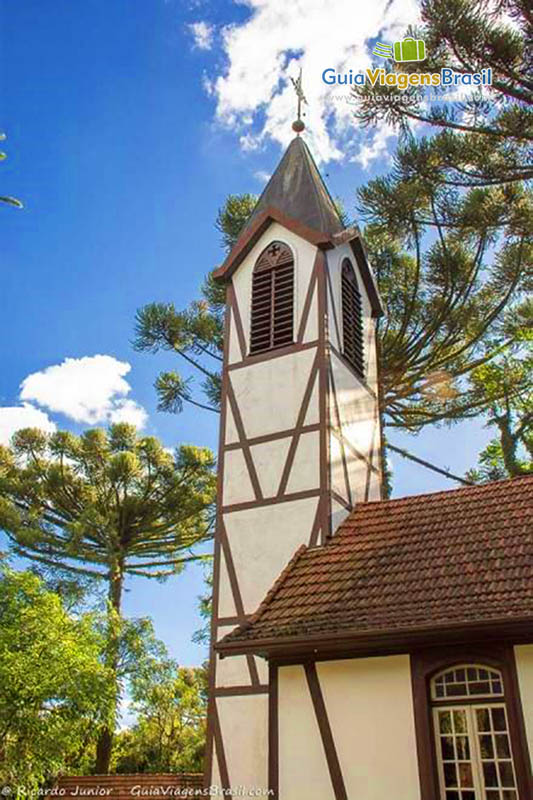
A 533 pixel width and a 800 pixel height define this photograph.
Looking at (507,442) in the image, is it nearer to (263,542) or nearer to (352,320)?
(352,320)

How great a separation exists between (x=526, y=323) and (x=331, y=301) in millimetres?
7065

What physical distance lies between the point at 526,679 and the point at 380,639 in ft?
4.87

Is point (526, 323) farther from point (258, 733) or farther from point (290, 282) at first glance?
point (258, 733)

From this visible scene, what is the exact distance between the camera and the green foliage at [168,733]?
23562 millimetres

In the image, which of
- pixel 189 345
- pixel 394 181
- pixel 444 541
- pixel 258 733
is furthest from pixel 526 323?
pixel 258 733

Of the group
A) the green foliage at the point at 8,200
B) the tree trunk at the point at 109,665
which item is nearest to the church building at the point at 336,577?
the green foliage at the point at 8,200

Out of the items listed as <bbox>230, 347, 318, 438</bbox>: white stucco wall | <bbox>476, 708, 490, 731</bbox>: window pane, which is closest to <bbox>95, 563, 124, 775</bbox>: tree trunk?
<bbox>230, 347, 318, 438</bbox>: white stucco wall

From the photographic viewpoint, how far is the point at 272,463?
1313 centimetres

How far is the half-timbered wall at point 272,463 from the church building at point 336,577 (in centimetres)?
3

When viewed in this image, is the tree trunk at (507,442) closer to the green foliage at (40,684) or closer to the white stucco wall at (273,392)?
the white stucco wall at (273,392)

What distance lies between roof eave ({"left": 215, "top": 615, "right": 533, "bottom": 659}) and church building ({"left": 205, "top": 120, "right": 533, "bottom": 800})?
24mm

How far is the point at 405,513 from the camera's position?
37.4 ft

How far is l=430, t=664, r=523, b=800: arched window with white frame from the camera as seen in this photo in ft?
25.8

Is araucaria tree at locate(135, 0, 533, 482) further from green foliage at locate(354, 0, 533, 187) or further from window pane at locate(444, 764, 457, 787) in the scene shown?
window pane at locate(444, 764, 457, 787)
